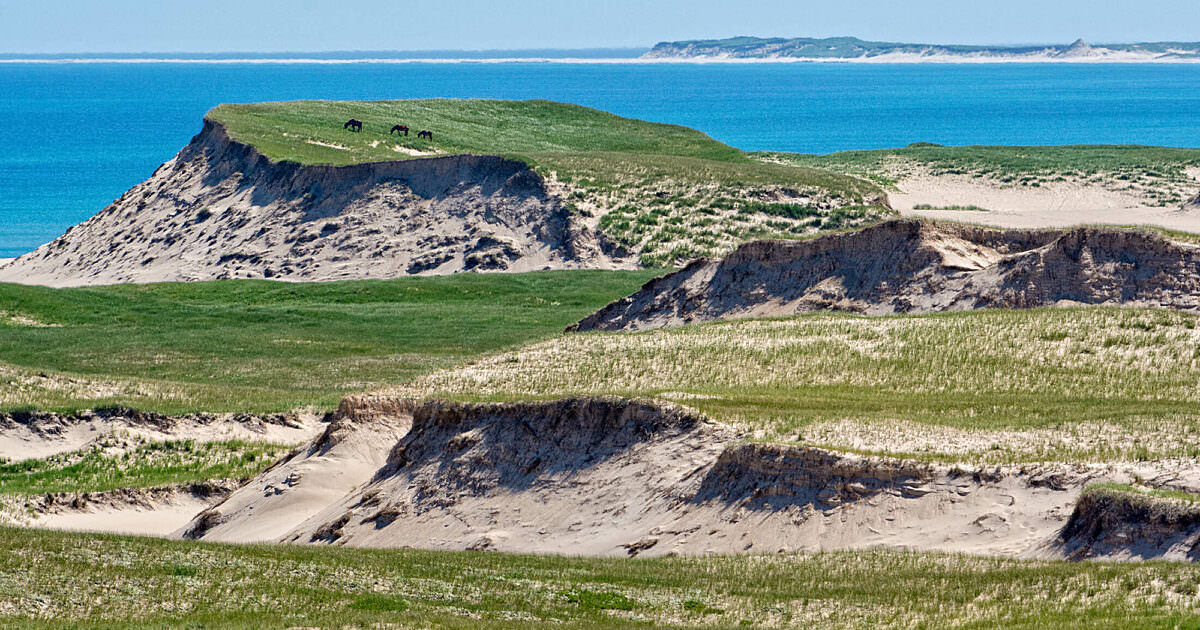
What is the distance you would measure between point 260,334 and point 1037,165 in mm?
58319

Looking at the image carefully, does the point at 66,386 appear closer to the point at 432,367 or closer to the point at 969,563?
the point at 432,367

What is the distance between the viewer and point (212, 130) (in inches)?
3674

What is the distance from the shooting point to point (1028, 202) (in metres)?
85.9

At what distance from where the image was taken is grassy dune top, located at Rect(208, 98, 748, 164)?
90750mm

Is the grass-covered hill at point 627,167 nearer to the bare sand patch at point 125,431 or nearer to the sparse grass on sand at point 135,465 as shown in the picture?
the bare sand patch at point 125,431

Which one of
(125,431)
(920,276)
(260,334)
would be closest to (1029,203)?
(920,276)

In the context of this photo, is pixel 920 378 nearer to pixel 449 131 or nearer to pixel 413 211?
pixel 413 211

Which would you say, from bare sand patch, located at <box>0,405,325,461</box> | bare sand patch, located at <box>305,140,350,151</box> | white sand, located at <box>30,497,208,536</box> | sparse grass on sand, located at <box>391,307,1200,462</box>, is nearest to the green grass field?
bare sand patch, located at <box>0,405,325,461</box>

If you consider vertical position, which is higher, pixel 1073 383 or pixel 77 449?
pixel 1073 383

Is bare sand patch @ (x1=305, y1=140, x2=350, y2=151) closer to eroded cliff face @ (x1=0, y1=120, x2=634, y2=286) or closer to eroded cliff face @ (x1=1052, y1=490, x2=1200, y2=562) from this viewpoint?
eroded cliff face @ (x1=0, y1=120, x2=634, y2=286)

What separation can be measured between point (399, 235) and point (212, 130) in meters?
21.8

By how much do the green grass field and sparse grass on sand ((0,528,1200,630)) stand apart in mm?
17995

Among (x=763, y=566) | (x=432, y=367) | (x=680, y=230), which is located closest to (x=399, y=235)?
(x=680, y=230)

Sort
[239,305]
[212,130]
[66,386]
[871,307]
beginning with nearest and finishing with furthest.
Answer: [66,386] < [871,307] < [239,305] < [212,130]
